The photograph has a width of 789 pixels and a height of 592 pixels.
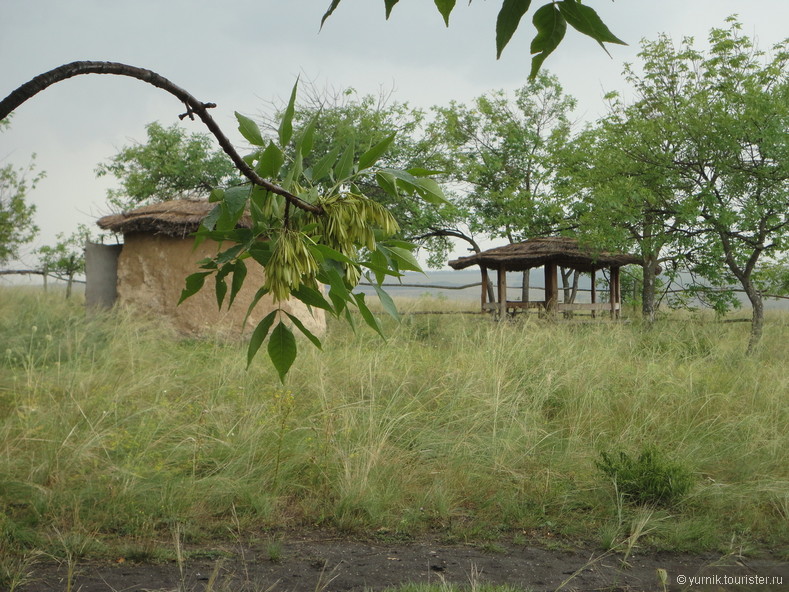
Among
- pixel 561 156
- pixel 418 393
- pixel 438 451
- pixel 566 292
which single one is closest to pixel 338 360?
pixel 418 393

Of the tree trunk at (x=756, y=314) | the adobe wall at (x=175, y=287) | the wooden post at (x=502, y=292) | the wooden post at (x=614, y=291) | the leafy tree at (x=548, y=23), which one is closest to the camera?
the leafy tree at (x=548, y=23)

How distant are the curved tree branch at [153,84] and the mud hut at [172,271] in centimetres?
933

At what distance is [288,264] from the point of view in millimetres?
1131

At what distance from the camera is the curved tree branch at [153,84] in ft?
3.92

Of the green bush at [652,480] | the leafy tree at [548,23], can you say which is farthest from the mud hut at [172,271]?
the leafy tree at [548,23]

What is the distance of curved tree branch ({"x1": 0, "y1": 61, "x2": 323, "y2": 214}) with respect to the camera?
120cm

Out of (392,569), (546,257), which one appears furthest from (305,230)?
(546,257)

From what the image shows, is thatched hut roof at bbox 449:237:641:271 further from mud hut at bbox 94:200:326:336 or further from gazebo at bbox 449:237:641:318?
mud hut at bbox 94:200:326:336

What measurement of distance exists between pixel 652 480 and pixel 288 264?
396 cm

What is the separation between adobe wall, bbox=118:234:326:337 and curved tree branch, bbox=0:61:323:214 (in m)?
9.35

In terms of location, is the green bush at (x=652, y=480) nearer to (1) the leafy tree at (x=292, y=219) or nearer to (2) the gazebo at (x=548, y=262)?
(1) the leafy tree at (x=292, y=219)

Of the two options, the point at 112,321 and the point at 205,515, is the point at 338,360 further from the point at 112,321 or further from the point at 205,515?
the point at 112,321

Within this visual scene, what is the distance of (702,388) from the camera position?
6.70 m

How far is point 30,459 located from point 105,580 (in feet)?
4.89
